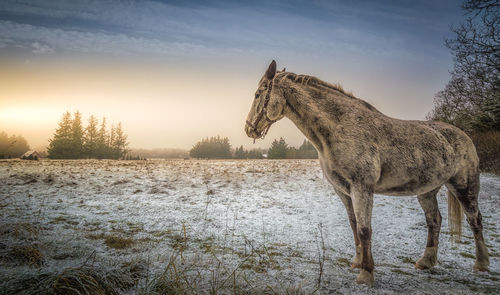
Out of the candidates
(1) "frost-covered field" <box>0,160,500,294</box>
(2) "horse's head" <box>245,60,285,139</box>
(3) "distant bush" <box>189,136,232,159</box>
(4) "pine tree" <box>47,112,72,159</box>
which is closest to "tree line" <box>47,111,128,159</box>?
(4) "pine tree" <box>47,112,72,159</box>

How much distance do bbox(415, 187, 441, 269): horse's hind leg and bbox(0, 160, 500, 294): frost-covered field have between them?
17cm

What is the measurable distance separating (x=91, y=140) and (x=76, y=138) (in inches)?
225

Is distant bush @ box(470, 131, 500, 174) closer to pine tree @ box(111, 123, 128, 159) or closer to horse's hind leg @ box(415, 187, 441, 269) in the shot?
horse's hind leg @ box(415, 187, 441, 269)

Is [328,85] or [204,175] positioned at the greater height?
[328,85]

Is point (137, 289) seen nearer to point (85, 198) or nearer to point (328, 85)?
point (328, 85)

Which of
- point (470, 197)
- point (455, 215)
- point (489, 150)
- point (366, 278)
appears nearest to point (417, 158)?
point (470, 197)

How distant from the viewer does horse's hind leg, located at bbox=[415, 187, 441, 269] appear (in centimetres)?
431

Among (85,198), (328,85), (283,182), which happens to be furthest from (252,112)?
(283,182)

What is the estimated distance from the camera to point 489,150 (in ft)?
54.8

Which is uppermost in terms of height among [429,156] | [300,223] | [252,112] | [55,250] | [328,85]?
[328,85]

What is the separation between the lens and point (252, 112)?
3912 mm

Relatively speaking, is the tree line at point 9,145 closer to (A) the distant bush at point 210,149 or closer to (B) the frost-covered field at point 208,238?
(B) the frost-covered field at point 208,238

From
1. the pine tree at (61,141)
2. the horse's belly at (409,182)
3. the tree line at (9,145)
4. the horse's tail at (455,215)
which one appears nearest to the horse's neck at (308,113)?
the horse's belly at (409,182)

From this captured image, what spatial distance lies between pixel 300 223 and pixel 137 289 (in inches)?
222
